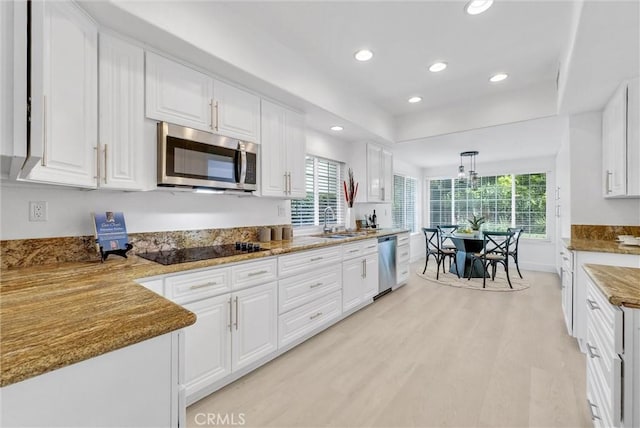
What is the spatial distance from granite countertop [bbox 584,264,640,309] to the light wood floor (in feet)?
3.09

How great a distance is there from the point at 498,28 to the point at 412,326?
2903 millimetres

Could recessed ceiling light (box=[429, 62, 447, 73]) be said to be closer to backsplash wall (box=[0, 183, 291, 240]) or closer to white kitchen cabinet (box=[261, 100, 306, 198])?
white kitchen cabinet (box=[261, 100, 306, 198])

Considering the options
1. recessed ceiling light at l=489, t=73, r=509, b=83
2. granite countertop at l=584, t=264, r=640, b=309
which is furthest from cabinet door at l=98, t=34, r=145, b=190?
recessed ceiling light at l=489, t=73, r=509, b=83

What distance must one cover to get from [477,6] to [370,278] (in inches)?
115

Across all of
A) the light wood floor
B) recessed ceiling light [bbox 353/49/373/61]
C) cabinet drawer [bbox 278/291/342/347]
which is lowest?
the light wood floor

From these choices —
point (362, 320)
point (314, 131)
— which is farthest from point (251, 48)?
point (362, 320)

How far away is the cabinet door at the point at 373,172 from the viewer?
14.7 feet

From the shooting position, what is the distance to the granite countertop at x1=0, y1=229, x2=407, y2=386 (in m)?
0.65

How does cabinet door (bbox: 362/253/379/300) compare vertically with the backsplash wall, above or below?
below

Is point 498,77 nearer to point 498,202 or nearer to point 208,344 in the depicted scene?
point 208,344

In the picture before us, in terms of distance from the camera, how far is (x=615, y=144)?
2.76 meters

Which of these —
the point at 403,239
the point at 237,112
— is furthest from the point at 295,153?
the point at 403,239

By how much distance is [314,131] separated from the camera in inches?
Result: 154

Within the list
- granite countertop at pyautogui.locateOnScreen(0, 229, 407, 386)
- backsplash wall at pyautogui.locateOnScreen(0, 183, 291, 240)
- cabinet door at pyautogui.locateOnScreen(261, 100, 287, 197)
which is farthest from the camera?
cabinet door at pyautogui.locateOnScreen(261, 100, 287, 197)
